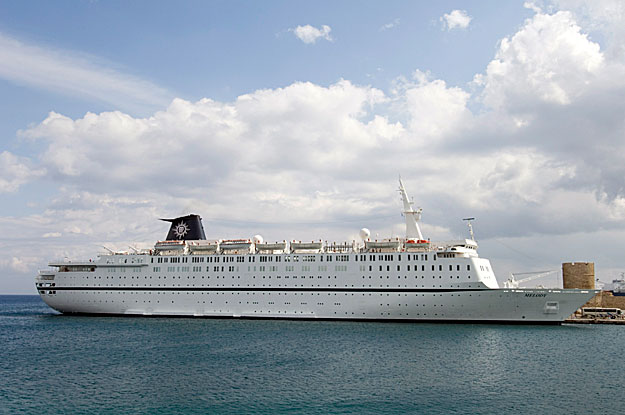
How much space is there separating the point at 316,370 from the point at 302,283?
59.6 ft

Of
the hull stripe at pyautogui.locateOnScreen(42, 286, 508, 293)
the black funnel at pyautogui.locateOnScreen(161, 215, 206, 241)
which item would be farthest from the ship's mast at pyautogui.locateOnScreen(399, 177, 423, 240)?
the black funnel at pyautogui.locateOnScreen(161, 215, 206, 241)

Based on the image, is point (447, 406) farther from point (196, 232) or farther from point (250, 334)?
point (196, 232)

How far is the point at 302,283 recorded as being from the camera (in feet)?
137

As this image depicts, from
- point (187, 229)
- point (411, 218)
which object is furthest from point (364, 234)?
point (187, 229)

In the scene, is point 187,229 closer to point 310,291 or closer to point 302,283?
point 302,283

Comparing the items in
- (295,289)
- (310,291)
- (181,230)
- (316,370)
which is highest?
(181,230)

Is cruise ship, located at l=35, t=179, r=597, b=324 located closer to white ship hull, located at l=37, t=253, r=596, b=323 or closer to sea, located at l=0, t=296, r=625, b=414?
white ship hull, located at l=37, t=253, r=596, b=323

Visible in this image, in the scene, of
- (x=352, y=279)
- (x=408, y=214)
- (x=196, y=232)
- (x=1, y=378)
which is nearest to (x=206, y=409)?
(x=1, y=378)

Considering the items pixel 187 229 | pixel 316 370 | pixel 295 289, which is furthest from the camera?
pixel 187 229

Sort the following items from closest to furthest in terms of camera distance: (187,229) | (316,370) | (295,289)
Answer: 1. (316,370)
2. (295,289)
3. (187,229)

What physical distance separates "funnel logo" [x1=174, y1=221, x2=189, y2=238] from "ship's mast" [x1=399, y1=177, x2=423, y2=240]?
71.2 ft

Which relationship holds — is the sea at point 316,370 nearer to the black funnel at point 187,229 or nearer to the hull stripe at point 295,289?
the hull stripe at point 295,289

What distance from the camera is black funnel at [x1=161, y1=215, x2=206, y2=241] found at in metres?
49.5

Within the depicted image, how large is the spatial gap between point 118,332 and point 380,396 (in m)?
23.9
